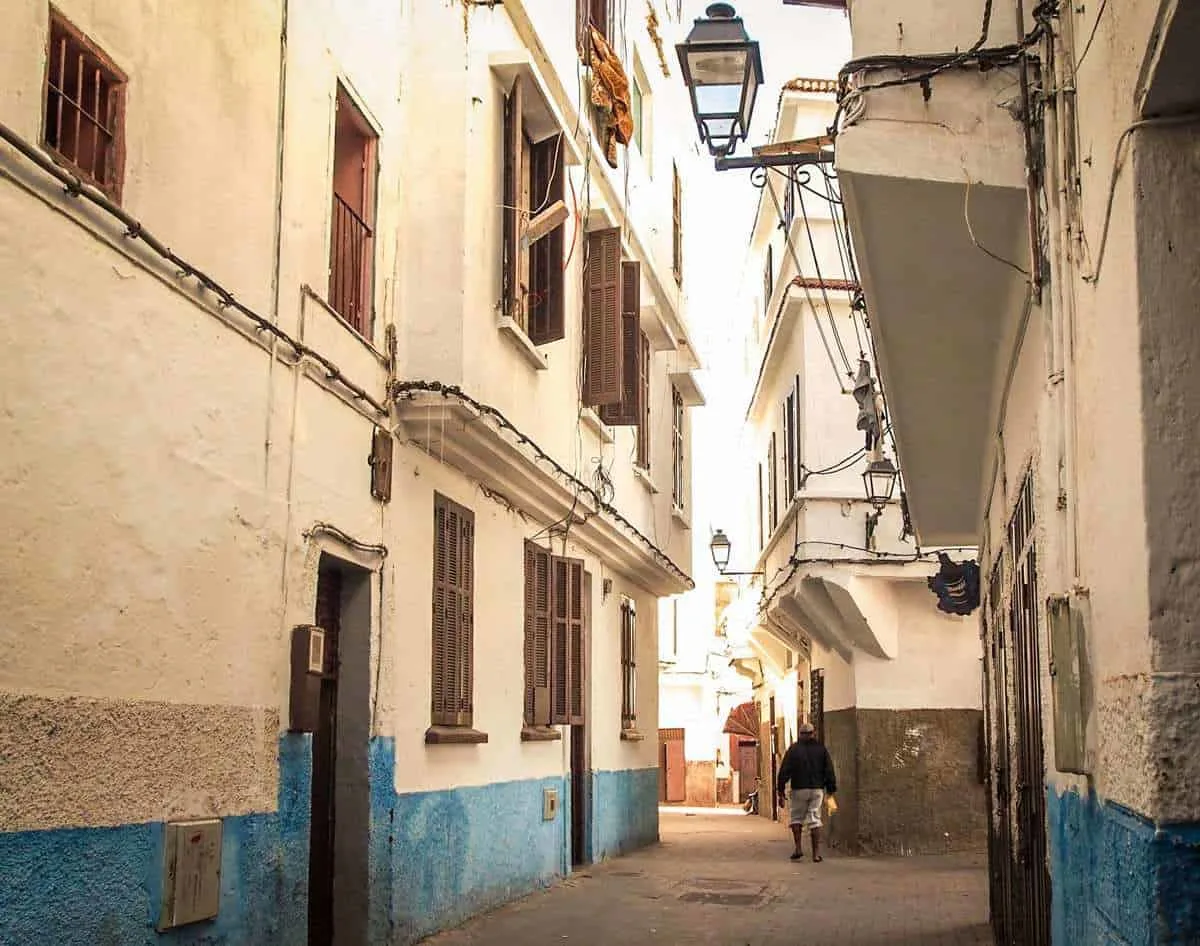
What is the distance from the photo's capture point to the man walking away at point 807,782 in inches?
717

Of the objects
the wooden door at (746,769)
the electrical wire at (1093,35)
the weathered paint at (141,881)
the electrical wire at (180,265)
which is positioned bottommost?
the wooden door at (746,769)

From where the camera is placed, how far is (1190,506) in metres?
3.54

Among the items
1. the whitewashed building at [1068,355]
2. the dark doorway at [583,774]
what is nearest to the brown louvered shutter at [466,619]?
the whitewashed building at [1068,355]

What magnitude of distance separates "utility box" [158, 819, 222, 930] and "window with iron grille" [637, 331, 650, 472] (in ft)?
37.2

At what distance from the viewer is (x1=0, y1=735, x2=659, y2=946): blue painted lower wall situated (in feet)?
19.5

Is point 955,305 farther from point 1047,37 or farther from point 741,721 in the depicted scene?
point 741,721

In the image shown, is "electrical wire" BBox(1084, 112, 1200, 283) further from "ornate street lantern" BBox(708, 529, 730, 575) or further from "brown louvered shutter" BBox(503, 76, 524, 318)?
"ornate street lantern" BBox(708, 529, 730, 575)

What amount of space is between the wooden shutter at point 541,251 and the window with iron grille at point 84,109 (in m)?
6.34

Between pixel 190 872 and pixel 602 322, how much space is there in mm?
9104

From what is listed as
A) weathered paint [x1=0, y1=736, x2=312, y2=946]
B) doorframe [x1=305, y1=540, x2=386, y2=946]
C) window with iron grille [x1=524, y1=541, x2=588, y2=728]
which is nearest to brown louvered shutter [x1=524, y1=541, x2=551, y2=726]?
window with iron grille [x1=524, y1=541, x2=588, y2=728]

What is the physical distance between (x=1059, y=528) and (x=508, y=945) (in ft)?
20.8

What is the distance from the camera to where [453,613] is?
1169 cm

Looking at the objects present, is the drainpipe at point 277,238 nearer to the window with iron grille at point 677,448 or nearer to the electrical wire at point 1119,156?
the electrical wire at point 1119,156

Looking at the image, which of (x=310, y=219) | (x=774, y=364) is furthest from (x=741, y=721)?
(x=310, y=219)
